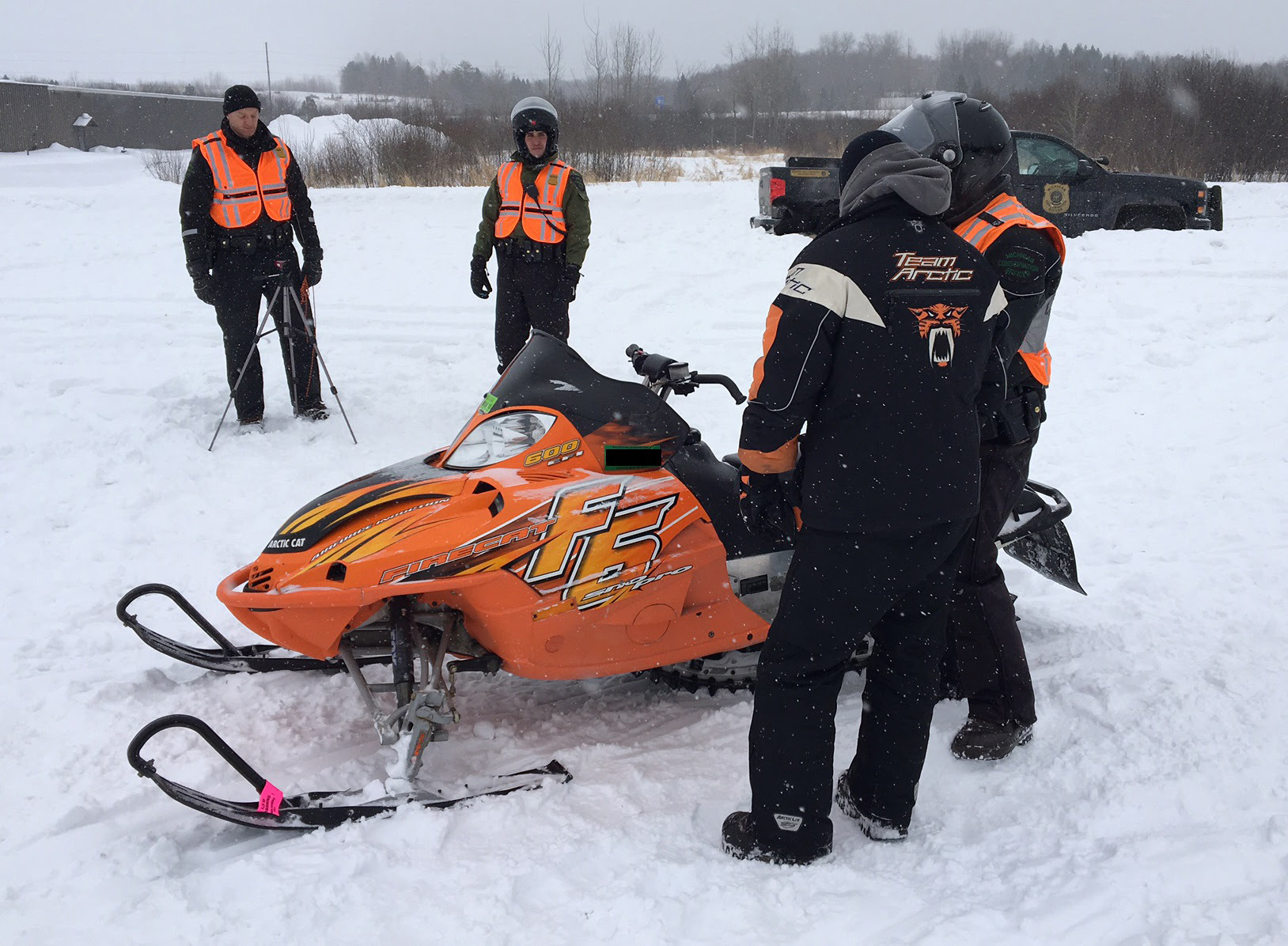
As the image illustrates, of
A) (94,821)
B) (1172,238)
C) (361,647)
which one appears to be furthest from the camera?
(1172,238)

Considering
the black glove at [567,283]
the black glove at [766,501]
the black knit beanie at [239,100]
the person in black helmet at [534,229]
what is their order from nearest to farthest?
1. the black glove at [766,501]
2. the black knit beanie at [239,100]
3. the person in black helmet at [534,229]
4. the black glove at [567,283]

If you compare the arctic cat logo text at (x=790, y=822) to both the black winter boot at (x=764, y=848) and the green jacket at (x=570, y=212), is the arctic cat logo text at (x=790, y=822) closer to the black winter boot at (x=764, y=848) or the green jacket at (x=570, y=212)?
the black winter boot at (x=764, y=848)

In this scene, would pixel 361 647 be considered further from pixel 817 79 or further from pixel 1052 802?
pixel 817 79

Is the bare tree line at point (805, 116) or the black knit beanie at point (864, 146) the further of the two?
the bare tree line at point (805, 116)

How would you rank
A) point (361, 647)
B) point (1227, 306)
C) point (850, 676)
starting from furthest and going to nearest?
point (1227, 306) < point (850, 676) < point (361, 647)

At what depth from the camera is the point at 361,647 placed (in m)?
2.95

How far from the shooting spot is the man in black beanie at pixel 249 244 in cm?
540

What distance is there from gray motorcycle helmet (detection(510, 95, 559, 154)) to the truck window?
256 inches

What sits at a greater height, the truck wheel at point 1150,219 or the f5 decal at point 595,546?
the truck wheel at point 1150,219

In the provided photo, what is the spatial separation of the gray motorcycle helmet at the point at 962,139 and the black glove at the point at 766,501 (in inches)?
36.8

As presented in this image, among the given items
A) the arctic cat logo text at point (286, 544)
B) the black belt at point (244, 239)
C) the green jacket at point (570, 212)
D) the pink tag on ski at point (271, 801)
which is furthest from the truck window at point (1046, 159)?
the pink tag on ski at point (271, 801)

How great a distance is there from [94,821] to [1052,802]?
103 inches

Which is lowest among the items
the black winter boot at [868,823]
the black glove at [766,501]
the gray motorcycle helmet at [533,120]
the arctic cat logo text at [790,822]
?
the black winter boot at [868,823]

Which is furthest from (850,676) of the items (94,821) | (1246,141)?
(1246,141)
